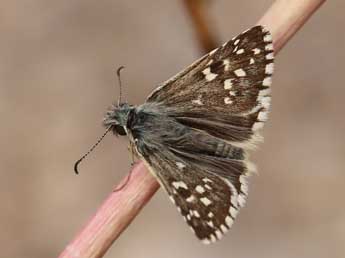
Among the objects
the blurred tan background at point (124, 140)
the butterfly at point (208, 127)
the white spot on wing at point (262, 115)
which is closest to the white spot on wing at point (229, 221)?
the butterfly at point (208, 127)

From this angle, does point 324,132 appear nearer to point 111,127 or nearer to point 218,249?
point 218,249

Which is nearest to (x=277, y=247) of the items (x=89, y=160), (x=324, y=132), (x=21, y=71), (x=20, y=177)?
(x=324, y=132)

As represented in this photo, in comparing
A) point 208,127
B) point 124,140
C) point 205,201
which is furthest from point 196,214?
point 124,140

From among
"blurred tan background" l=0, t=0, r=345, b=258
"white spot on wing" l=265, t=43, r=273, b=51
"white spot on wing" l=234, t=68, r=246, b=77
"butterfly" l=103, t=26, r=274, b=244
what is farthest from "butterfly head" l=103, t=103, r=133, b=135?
"blurred tan background" l=0, t=0, r=345, b=258

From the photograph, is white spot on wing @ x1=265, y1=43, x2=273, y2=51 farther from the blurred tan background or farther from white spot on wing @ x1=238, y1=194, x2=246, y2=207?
the blurred tan background

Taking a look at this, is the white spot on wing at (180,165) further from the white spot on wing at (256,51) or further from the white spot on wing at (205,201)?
the white spot on wing at (256,51)

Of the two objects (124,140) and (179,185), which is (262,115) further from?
(124,140)
